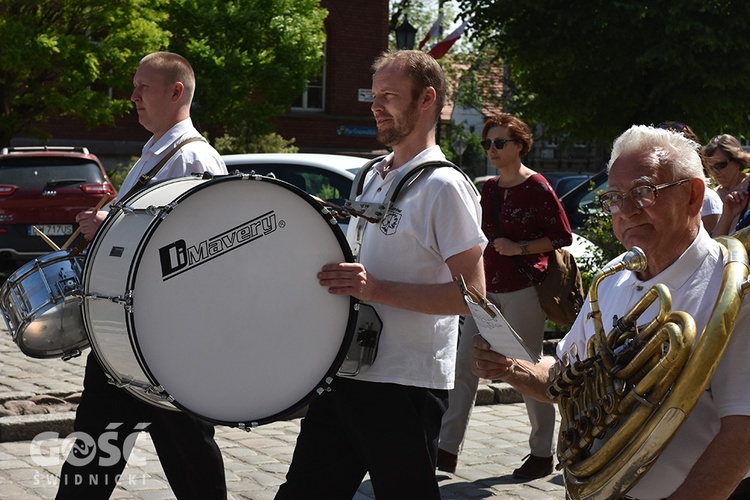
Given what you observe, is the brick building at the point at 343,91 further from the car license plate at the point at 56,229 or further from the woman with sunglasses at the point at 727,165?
the woman with sunglasses at the point at 727,165

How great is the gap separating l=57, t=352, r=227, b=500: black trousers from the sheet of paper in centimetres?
178

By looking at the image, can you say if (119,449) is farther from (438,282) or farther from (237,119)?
(237,119)

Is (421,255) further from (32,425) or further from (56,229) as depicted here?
(56,229)

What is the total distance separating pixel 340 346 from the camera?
11.4 ft

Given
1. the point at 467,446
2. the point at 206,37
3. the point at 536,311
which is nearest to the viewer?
the point at 536,311

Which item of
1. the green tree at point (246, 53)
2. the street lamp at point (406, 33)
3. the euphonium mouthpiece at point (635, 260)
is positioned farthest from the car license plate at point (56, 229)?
the euphonium mouthpiece at point (635, 260)

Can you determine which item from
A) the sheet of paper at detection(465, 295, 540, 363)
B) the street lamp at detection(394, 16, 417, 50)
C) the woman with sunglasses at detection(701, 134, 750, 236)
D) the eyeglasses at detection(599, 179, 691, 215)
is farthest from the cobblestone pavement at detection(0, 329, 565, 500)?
the street lamp at detection(394, 16, 417, 50)

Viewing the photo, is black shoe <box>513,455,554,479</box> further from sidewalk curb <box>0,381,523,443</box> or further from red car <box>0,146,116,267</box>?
red car <box>0,146,116,267</box>

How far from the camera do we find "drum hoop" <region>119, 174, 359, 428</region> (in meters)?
3.40

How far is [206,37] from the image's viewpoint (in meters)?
24.4

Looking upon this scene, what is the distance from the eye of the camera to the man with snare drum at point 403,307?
347cm

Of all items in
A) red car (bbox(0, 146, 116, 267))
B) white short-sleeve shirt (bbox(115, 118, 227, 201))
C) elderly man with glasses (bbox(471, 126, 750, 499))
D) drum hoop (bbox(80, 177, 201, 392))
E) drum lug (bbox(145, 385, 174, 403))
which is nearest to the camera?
elderly man with glasses (bbox(471, 126, 750, 499))

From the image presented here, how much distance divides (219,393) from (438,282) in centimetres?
79

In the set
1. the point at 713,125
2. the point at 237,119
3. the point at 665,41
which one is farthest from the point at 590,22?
the point at 237,119
